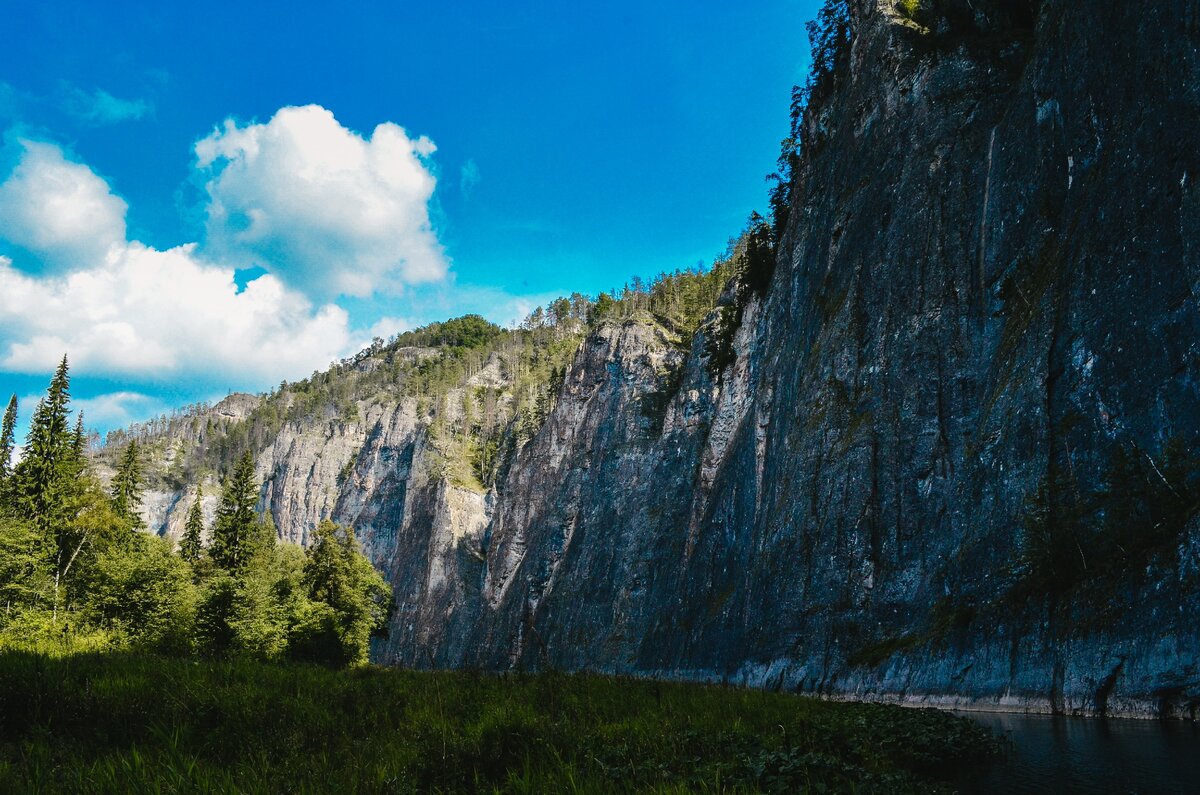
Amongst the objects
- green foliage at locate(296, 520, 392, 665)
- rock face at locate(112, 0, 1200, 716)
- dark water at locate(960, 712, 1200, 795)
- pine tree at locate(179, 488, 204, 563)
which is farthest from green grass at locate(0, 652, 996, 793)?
pine tree at locate(179, 488, 204, 563)

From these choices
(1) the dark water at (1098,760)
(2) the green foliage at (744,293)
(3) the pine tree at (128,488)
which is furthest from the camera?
(2) the green foliage at (744,293)

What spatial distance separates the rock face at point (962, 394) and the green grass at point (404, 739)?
208cm

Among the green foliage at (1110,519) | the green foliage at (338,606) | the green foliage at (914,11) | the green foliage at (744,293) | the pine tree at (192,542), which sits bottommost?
the green foliage at (338,606)

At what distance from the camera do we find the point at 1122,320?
864 inches

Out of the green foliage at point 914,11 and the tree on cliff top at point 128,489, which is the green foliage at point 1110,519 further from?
the tree on cliff top at point 128,489

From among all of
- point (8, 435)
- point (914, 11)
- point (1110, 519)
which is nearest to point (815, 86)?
point (914, 11)

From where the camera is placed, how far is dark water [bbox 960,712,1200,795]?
8930 millimetres

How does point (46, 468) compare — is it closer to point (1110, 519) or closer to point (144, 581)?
point (144, 581)

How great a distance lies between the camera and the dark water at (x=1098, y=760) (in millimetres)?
8930

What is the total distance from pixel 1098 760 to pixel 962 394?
2180 centimetres

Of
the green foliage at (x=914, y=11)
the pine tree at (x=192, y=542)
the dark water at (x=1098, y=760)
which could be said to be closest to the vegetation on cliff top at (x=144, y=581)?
the pine tree at (x=192, y=542)

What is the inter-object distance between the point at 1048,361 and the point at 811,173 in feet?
101

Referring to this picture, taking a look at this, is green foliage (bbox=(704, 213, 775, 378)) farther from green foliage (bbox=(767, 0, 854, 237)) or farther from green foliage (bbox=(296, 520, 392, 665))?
green foliage (bbox=(296, 520, 392, 665))

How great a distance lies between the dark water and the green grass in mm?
710
